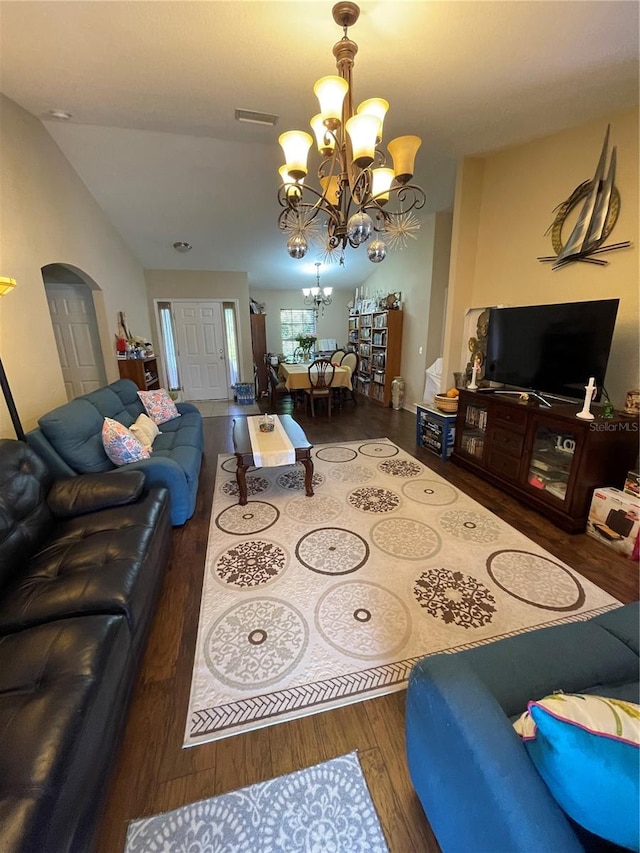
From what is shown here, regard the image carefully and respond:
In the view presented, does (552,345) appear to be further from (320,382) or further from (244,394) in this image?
(244,394)

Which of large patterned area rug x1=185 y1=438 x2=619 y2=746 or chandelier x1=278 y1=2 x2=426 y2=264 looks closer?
large patterned area rug x1=185 y1=438 x2=619 y2=746

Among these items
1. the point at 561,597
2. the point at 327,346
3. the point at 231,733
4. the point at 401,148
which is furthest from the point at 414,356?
the point at 231,733

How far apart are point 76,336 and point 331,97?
4.05 meters

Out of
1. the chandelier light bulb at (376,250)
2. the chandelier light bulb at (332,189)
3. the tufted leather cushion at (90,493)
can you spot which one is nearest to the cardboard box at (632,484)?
the chandelier light bulb at (376,250)

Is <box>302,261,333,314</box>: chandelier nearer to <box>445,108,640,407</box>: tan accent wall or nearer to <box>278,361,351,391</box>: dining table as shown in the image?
<box>278,361,351,391</box>: dining table

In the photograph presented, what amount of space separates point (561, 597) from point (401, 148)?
2606 millimetres

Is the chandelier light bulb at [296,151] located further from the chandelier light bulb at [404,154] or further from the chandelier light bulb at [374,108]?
the chandelier light bulb at [404,154]

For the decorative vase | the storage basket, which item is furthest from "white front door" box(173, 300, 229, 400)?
the decorative vase

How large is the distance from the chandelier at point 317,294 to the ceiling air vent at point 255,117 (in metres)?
3.92

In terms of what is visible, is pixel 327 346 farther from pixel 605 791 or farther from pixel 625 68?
pixel 605 791

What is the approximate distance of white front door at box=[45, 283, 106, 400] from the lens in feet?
13.5

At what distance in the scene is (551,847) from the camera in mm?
579

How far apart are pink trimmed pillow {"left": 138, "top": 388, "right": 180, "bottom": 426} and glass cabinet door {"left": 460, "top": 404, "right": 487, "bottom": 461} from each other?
10.2ft

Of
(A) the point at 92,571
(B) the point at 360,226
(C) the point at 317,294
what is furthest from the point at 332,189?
(C) the point at 317,294
